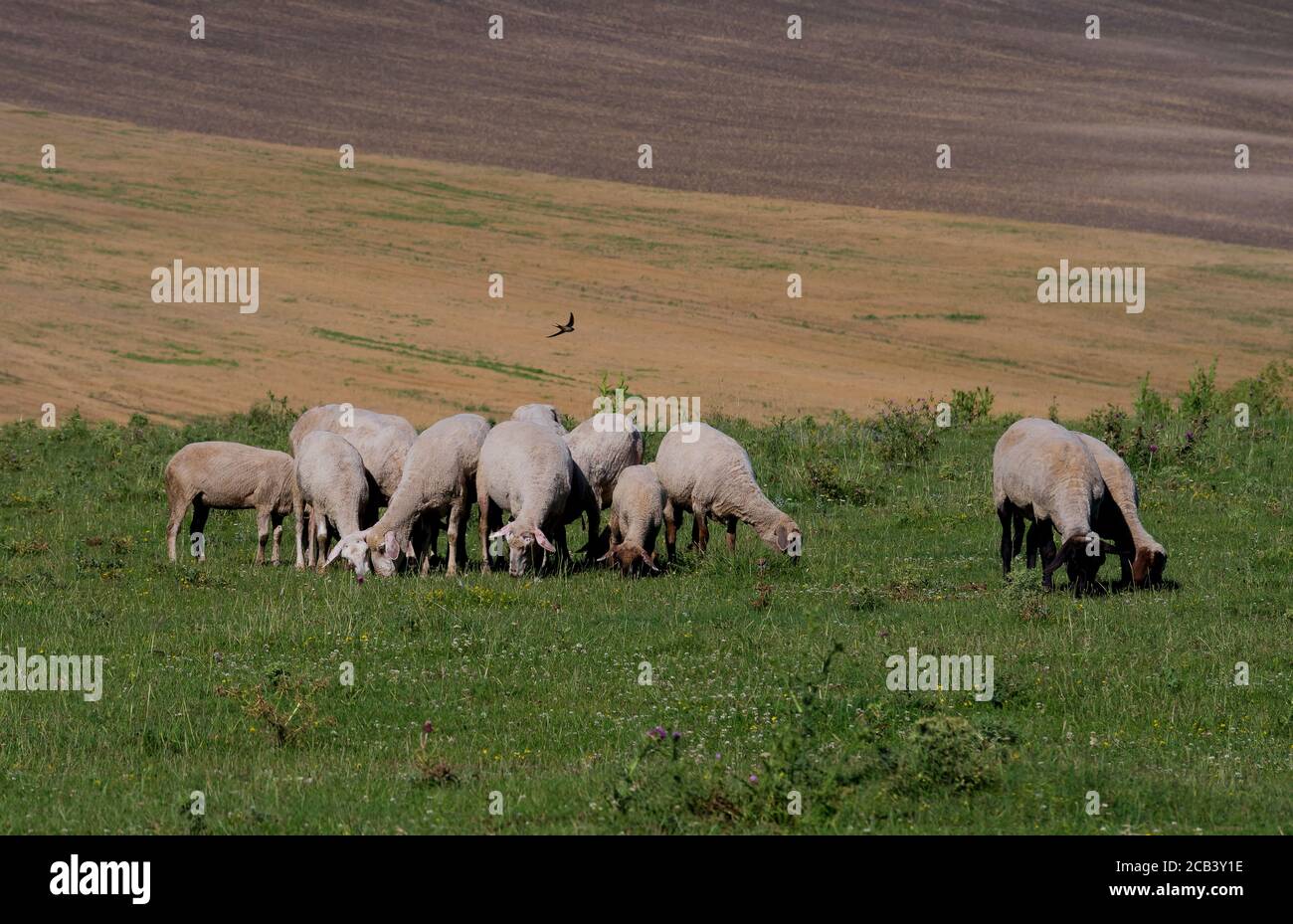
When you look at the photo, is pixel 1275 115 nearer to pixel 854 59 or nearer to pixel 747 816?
pixel 854 59

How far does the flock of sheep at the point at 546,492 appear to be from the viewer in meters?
16.6

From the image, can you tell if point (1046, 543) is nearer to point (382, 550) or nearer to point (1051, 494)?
point (1051, 494)

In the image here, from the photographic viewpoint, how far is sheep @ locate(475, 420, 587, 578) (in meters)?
17.2

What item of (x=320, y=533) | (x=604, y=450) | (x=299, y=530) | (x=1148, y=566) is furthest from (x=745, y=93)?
(x=1148, y=566)

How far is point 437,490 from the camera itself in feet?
60.1

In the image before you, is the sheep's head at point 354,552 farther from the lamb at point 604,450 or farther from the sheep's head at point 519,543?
the lamb at point 604,450

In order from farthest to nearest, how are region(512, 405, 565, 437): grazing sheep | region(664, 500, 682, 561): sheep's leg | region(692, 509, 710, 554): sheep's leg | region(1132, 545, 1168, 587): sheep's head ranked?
region(512, 405, 565, 437): grazing sheep → region(664, 500, 682, 561): sheep's leg → region(692, 509, 710, 554): sheep's leg → region(1132, 545, 1168, 587): sheep's head

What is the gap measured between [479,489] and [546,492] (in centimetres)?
97

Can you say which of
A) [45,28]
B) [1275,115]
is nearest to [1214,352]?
[1275,115]

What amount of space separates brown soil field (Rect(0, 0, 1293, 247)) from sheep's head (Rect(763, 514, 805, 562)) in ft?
189

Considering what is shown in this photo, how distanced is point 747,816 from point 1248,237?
71700 millimetres

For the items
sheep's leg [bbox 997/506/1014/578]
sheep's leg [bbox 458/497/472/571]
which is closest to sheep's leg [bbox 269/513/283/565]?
sheep's leg [bbox 458/497/472/571]

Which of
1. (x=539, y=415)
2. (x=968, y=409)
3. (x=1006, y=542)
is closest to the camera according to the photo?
(x=1006, y=542)

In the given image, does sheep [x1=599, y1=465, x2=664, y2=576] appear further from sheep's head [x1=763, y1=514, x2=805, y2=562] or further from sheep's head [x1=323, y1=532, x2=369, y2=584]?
sheep's head [x1=323, y1=532, x2=369, y2=584]
